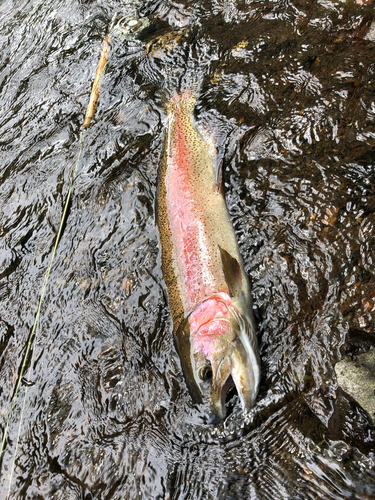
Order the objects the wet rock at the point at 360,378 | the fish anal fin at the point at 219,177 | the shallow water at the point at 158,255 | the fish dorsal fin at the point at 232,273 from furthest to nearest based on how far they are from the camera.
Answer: the fish anal fin at the point at 219,177 → the fish dorsal fin at the point at 232,273 → the shallow water at the point at 158,255 → the wet rock at the point at 360,378

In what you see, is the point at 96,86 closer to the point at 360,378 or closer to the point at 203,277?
the point at 203,277

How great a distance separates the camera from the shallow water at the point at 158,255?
3.23 m

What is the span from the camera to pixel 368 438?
2.89 metres

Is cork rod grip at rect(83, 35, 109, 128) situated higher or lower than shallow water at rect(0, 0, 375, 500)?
higher

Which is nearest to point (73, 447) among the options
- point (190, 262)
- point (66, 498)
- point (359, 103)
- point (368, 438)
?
point (66, 498)

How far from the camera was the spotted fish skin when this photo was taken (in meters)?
3.29

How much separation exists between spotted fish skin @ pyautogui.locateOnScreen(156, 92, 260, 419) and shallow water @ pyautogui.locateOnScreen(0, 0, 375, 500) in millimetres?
191

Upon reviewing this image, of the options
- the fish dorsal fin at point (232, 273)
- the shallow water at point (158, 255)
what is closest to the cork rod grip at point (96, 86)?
the shallow water at point (158, 255)

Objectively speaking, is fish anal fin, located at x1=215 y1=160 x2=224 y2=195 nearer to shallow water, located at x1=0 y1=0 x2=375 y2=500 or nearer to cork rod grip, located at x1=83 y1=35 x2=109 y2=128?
shallow water, located at x1=0 y1=0 x2=375 y2=500

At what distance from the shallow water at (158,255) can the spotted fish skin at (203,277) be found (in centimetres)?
19

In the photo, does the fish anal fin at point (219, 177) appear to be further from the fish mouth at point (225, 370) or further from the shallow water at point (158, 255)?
the fish mouth at point (225, 370)

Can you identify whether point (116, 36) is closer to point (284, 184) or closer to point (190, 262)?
point (284, 184)

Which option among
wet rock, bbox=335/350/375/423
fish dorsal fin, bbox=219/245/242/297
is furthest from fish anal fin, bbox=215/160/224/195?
wet rock, bbox=335/350/375/423

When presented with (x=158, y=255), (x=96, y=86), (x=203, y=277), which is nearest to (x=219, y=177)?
(x=158, y=255)
